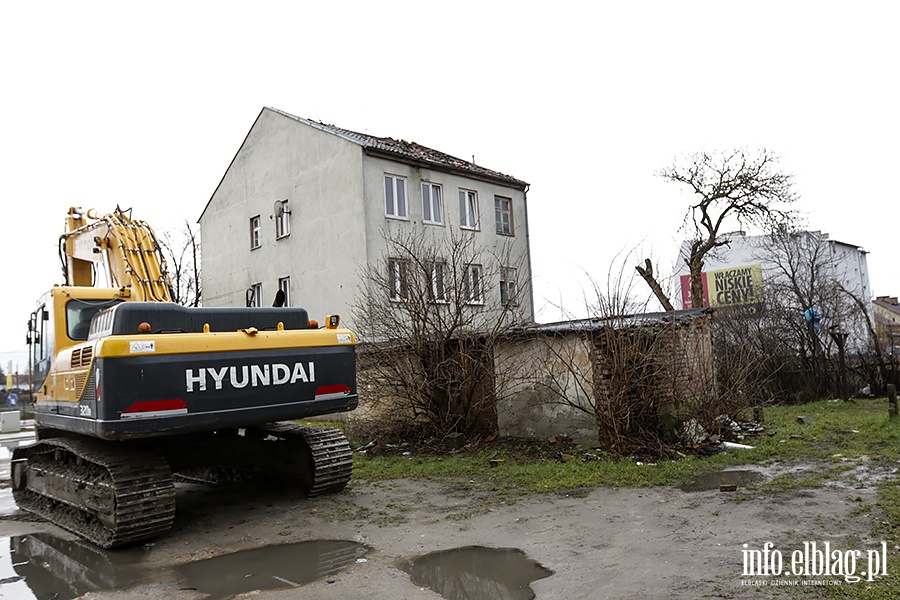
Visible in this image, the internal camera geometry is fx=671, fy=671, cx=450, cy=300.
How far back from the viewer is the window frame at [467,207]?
79.5 ft

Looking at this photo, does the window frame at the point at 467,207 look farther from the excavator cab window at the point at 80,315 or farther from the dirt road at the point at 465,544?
the dirt road at the point at 465,544

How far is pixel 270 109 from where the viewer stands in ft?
80.8

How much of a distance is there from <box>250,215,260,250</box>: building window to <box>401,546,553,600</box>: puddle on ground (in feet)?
67.9

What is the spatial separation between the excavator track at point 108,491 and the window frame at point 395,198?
14128mm

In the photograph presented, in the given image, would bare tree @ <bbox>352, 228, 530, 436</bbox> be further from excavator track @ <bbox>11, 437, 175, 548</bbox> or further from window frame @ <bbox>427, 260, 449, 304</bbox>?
excavator track @ <bbox>11, 437, 175, 548</bbox>

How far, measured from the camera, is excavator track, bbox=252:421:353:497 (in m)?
8.69

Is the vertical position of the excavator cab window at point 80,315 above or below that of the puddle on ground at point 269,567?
above

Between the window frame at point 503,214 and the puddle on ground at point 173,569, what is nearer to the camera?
the puddle on ground at point 173,569

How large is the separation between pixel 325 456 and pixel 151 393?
2.73 m

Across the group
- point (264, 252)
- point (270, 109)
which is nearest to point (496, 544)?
point (264, 252)

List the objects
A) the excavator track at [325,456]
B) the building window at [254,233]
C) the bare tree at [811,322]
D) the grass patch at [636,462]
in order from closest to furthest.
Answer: the excavator track at [325,456]
the grass patch at [636,462]
the bare tree at [811,322]
the building window at [254,233]

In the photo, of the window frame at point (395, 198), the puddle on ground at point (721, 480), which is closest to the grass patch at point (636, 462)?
the puddle on ground at point (721, 480)

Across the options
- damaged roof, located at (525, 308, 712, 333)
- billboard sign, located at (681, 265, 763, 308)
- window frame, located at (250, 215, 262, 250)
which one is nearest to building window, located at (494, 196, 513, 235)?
window frame, located at (250, 215, 262, 250)

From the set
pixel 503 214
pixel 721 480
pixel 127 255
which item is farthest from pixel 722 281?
pixel 127 255
